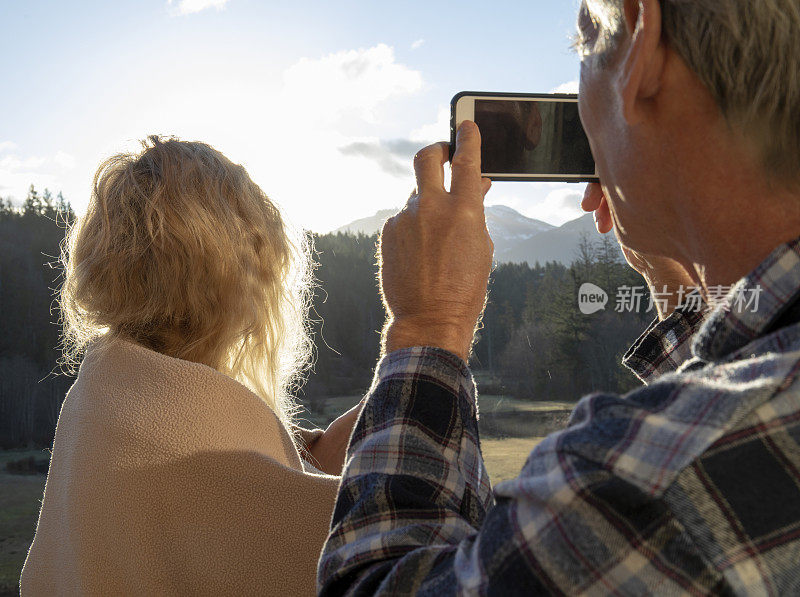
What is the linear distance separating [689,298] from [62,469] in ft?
2.64

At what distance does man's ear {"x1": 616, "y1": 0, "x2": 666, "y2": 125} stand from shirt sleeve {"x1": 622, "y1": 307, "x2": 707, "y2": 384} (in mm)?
280

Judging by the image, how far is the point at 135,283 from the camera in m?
0.98

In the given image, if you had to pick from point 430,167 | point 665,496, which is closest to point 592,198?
point 430,167

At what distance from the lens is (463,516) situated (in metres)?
0.52

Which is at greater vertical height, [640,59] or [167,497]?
[640,59]

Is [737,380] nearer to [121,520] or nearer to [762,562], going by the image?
[762,562]

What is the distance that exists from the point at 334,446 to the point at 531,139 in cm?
71

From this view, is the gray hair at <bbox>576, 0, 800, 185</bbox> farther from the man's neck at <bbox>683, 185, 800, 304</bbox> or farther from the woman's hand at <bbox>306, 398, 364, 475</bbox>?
the woman's hand at <bbox>306, 398, 364, 475</bbox>

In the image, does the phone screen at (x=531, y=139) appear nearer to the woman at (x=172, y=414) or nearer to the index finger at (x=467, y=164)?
the index finger at (x=467, y=164)

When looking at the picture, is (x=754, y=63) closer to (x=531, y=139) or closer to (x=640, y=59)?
(x=640, y=59)

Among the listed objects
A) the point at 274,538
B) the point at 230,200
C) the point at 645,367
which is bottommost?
the point at 274,538

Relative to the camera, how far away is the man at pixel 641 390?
342mm

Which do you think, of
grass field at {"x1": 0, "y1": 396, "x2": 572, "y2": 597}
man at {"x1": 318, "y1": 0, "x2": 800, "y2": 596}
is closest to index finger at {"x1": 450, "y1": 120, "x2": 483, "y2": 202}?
man at {"x1": 318, "y1": 0, "x2": 800, "y2": 596}

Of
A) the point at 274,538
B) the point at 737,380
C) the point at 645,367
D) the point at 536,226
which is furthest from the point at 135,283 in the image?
the point at 536,226
